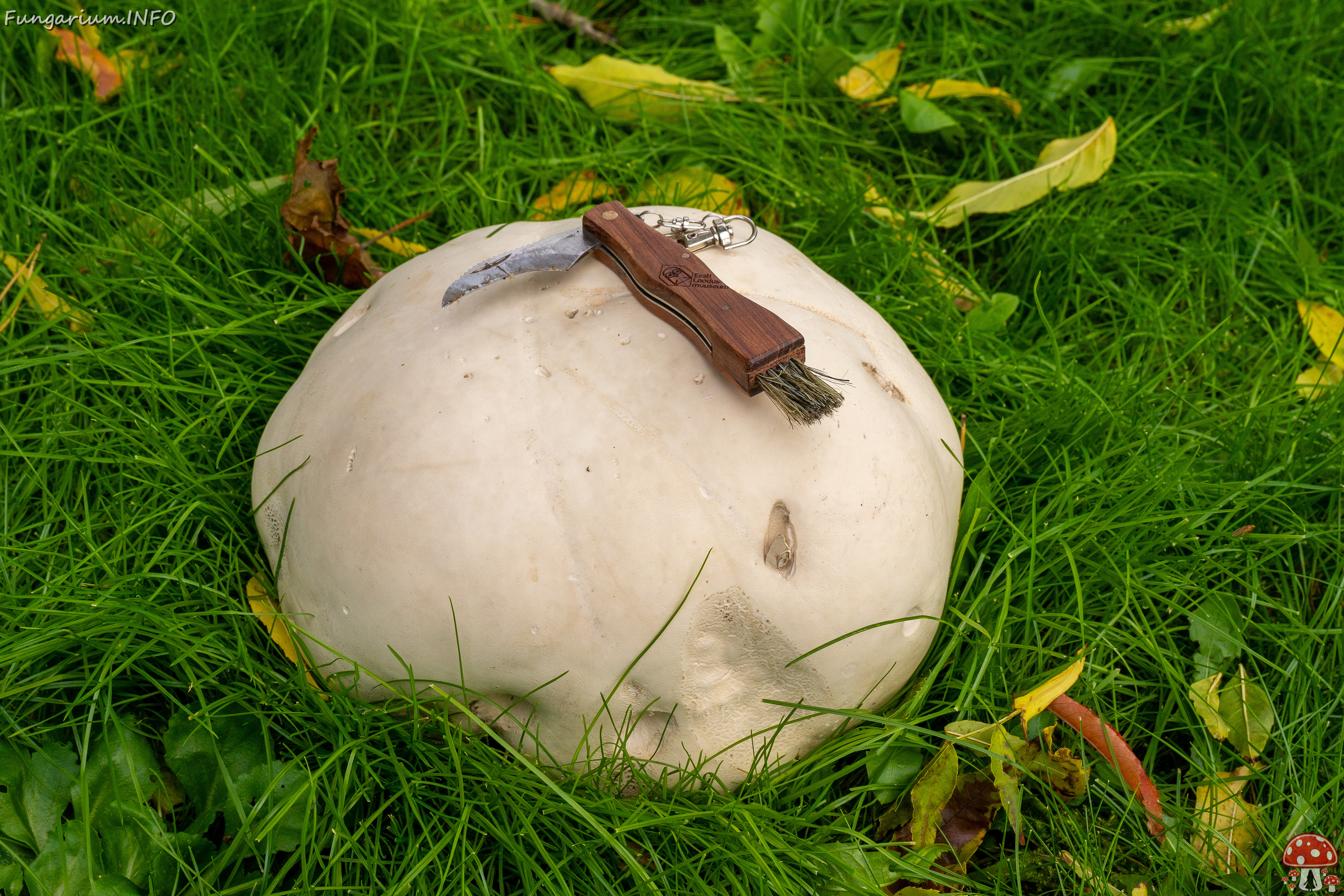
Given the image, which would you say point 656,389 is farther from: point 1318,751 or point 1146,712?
point 1318,751

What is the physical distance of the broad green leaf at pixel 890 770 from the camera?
6.23 feet

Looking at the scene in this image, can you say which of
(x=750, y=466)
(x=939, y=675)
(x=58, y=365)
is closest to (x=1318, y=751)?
(x=939, y=675)

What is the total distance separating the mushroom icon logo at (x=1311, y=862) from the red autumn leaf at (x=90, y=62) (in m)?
3.39

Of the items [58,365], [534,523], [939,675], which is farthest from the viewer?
[58,365]

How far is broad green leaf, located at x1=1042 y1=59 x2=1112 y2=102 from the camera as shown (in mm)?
3160

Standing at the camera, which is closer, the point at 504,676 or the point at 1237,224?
the point at 504,676

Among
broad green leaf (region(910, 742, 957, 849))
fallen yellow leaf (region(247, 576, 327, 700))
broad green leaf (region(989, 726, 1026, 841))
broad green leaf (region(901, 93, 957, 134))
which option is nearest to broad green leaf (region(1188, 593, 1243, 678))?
broad green leaf (region(989, 726, 1026, 841))

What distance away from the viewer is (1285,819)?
6.38 feet

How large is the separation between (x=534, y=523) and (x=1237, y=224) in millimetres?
2425

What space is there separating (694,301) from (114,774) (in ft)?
4.29

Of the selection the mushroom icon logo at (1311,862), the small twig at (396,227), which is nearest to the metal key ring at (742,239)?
the small twig at (396,227)

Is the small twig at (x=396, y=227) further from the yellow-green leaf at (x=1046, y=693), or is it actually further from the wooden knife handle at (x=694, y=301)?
the yellow-green leaf at (x=1046, y=693)

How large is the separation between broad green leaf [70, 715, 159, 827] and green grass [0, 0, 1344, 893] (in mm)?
83

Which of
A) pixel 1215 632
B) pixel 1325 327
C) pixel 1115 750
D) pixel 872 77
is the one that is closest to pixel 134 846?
pixel 1115 750
